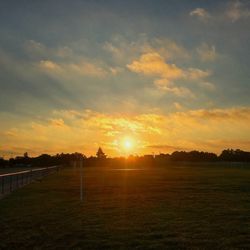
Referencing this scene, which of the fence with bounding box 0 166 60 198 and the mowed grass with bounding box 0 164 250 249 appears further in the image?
the fence with bounding box 0 166 60 198

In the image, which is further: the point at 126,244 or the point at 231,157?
the point at 231,157

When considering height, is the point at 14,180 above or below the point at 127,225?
above

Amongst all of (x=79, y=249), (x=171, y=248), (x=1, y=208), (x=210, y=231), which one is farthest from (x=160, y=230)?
(x=1, y=208)

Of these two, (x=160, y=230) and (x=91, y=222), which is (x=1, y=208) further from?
(x=160, y=230)

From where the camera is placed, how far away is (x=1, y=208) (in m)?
19.1

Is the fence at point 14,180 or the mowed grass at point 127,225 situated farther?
the fence at point 14,180

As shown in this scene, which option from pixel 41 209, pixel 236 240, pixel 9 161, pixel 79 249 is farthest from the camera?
pixel 9 161

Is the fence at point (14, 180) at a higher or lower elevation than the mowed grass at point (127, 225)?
higher

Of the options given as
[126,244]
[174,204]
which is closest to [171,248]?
[126,244]

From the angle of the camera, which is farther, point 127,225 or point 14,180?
point 14,180

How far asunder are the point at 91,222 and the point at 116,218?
1.22 meters

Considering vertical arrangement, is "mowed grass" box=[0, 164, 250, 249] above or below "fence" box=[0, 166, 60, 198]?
below

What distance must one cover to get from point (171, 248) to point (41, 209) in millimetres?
9572

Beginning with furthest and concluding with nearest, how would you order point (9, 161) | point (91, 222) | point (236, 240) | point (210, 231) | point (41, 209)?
1. point (9, 161)
2. point (41, 209)
3. point (91, 222)
4. point (210, 231)
5. point (236, 240)
